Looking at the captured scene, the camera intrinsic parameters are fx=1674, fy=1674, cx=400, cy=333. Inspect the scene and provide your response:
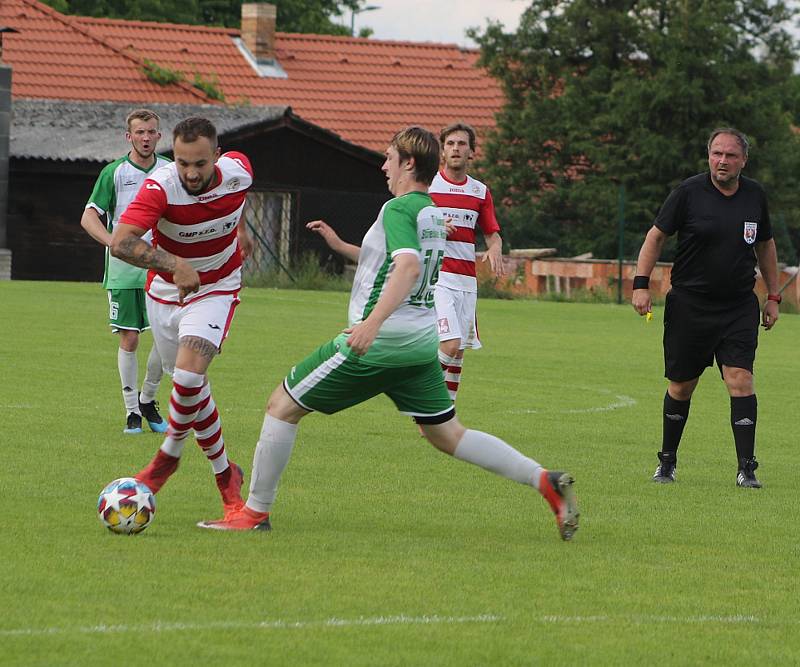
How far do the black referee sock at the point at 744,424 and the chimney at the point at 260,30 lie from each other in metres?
40.8

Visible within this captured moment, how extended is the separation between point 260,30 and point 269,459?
4352 cm

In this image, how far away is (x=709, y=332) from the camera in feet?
32.1

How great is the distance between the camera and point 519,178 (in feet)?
137

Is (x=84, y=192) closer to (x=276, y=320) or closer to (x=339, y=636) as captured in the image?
(x=276, y=320)

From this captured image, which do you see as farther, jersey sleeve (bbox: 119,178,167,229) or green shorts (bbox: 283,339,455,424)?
jersey sleeve (bbox: 119,178,167,229)

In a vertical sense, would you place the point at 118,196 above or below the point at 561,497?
above

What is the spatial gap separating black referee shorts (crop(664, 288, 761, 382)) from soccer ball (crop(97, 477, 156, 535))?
3.71 metres

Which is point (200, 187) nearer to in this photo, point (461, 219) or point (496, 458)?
point (496, 458)

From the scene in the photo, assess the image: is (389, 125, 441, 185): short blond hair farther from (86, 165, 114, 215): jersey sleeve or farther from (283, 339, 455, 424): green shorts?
(86, 165, 114, 215): jersey sleeve

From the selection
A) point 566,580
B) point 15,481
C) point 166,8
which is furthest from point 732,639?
point 166,8

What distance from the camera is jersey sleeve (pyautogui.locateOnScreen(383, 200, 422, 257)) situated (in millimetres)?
7000

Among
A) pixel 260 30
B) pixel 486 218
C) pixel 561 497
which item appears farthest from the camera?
pixel 260 30

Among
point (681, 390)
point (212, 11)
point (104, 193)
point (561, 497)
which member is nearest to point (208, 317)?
point (561, 497)

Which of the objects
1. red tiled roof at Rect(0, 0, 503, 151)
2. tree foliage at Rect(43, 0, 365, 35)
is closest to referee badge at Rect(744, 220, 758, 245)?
red tiled roof at Rect(0, 0, 503, 151)
